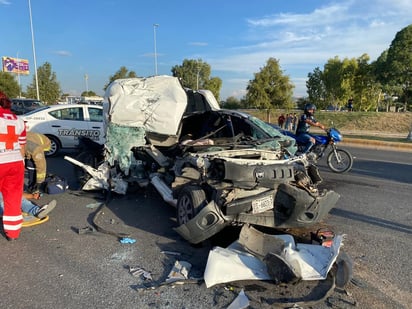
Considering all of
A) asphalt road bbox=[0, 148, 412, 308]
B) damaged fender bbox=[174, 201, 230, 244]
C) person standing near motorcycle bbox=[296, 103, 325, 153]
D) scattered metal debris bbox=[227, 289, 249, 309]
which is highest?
person standing near motorcycle bbox=[296, 103, 325, 153]

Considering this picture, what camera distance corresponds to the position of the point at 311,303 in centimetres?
271

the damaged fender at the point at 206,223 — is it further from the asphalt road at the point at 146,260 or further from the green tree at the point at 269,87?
the green tree at the point at 269,87

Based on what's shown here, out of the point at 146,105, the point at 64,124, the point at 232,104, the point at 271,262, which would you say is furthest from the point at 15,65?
the point at 271,262

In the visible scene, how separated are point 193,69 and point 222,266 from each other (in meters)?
65.3

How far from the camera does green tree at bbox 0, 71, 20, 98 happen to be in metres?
47.2

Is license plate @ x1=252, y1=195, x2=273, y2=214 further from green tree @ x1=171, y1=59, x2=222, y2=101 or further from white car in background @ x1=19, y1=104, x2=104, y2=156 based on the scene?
green tree @ x1=171, y1=59, x2=222, y2=101

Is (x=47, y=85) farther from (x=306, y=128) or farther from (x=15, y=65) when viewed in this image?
(x=306, y=128)

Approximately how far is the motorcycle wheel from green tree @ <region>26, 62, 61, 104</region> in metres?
44.0

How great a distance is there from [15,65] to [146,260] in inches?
2548

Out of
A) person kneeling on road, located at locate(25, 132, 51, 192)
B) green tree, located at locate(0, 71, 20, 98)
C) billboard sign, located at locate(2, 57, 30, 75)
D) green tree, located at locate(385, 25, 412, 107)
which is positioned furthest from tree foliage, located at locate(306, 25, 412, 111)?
billboard sign, located at locate(2, 57, 30, 75)

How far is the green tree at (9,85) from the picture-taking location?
47.2 m

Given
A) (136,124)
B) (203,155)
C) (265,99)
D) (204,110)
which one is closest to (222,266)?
(203,155)

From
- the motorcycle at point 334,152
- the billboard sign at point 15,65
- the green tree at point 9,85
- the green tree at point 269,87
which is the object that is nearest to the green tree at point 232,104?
the green tree at point 269,87

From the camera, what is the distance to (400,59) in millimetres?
27219
